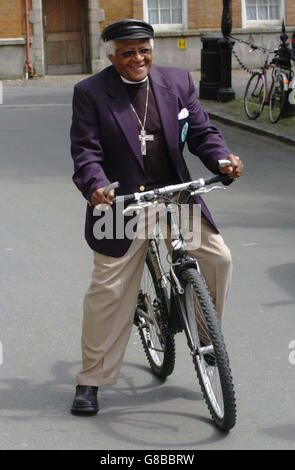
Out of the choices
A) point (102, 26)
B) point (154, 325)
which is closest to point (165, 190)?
point (154, 325)

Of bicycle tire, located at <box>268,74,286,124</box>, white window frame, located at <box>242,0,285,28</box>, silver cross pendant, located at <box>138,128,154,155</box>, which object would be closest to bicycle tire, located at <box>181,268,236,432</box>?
silver cross pendant, located at <box>138,128,154,155</box>

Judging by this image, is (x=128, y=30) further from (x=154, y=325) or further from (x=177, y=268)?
(x=154, y=325)

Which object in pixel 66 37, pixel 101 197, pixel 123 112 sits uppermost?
pixel 123 112

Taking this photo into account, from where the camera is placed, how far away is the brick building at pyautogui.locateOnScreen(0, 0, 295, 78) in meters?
28.7

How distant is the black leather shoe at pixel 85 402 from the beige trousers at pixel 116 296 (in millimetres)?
43

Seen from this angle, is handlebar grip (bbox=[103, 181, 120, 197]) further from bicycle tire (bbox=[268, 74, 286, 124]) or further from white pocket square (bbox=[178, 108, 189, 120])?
bicycle tire (bbox=[268, 74, 286, 124])

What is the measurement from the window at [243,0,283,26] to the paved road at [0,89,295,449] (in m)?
18.8

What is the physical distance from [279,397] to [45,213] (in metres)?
5.20

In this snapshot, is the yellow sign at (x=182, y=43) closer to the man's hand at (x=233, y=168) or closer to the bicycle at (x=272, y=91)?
the bicycle at (x=272, y=91)

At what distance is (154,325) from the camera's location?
17.7 feet

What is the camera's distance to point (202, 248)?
487cm

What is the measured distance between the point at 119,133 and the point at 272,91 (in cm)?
1187

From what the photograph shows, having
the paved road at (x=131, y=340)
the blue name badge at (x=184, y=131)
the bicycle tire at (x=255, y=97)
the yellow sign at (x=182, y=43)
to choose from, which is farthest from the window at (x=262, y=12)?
the blue name badge at (x=184, y=131)

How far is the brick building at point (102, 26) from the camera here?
28688mm
